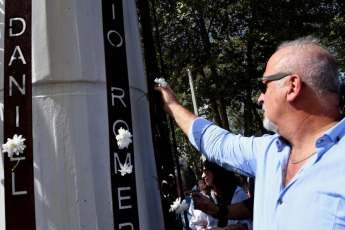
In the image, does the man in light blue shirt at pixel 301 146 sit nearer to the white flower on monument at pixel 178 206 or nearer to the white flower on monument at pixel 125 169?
the white flower on monument at pixel 178 206

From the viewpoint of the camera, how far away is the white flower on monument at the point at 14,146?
7.74 feet

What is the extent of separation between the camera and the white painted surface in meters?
2.44

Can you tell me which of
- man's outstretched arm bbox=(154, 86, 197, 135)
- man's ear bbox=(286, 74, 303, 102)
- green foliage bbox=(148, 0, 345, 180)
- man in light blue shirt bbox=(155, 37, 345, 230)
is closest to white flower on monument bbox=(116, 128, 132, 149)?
man's outstretched arm bbox=(154, 86, 197, 135)

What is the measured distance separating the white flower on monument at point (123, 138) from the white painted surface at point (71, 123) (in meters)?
0.09

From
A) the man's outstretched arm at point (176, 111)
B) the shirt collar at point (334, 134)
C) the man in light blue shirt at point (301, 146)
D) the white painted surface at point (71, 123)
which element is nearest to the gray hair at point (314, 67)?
the man in light blue shirt at point (301, 146)

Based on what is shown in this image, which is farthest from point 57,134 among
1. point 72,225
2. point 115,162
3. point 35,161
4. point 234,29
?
point 234,29

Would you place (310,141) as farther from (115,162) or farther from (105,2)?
(105,2)

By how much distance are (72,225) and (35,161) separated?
17.1 inches

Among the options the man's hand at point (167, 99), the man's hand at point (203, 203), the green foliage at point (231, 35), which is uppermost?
the green foliage at point (231, 35)

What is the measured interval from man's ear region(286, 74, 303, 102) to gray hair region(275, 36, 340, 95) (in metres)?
0.03

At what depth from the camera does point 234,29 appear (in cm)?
1160

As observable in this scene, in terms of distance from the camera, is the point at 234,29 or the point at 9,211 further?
the point at 234,29

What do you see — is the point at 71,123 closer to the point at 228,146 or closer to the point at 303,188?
the point at 228,146

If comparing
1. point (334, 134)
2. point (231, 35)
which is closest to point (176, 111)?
point (334, 134)
